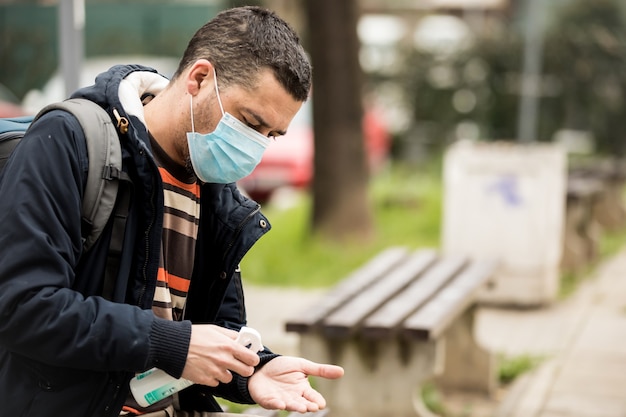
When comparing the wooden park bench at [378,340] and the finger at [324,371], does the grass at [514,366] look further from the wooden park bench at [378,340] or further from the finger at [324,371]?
the finger at [324,371]

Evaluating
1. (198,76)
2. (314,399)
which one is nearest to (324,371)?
(314,399)

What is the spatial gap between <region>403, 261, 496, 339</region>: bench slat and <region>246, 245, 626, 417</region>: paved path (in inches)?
24.8

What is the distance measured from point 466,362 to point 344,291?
106cm

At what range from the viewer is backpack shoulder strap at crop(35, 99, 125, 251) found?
221 centimetres

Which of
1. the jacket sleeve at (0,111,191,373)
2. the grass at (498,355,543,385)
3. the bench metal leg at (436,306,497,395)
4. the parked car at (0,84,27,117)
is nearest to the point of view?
the jacket sleeve at (0,111,191,373)

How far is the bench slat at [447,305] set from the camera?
14.1 feet

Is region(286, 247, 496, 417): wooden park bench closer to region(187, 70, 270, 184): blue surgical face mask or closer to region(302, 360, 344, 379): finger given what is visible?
region(302, 360, 344, 379): finger

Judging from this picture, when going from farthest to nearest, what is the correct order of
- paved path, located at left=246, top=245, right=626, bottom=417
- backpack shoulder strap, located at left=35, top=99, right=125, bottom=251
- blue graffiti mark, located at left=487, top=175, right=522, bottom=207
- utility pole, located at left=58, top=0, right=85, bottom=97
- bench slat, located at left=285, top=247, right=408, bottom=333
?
blue graffiti mark, located at left=487, top=175, right=522, bottom=207 → paved path, located at left=246, top=245, right=626, bottom=417 → bench slat, located at left=285, top=247, right=408, bottom=333 → utility pole, located at left=58, top=0, right=85, bottom=97 → backpack shoulder strap, located at left=35, top=99, right=125, bottom=251

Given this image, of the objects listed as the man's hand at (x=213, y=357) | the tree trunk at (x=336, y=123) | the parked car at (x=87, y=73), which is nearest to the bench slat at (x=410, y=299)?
the parked car at (x=87, y=73)

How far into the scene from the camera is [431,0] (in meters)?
34.0

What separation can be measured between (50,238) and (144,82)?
24.6 inches

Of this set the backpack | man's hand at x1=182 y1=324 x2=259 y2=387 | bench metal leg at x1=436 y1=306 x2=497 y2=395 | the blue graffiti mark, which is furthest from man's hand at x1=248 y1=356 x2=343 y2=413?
the blue graffiti mark

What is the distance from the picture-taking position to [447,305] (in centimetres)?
472

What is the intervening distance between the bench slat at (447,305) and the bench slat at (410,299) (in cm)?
4
